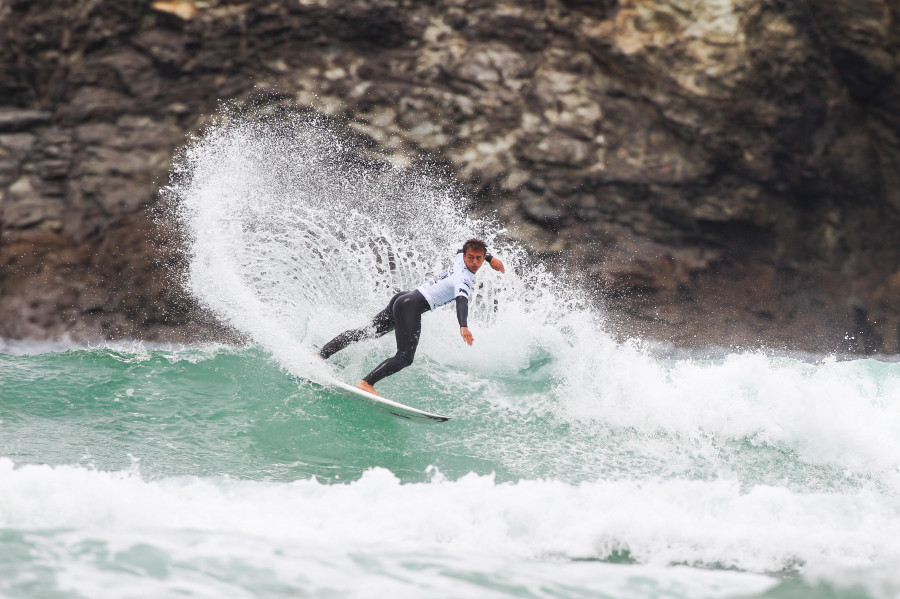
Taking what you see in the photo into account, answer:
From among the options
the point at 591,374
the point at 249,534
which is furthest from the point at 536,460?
the point at 249,534

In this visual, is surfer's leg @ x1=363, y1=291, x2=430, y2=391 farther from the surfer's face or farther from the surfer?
the surfer's face

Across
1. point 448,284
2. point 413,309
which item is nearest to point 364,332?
point 413,309

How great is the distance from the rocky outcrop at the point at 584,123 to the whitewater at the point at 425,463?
2.27m

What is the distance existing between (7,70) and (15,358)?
19.8 ft

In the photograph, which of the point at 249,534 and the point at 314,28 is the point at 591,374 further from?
the point at 314,28

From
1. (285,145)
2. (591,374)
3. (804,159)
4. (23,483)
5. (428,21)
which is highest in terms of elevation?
(428,21)

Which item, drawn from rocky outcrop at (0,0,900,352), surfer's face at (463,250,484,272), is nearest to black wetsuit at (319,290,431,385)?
surfer's face at (463,250,484,272)

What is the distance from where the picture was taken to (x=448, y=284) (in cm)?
764

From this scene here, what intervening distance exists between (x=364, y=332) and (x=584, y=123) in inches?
298

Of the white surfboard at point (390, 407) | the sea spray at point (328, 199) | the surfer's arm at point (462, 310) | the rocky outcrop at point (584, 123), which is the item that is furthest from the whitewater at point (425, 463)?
the rocky outcrop at point (584, 123)

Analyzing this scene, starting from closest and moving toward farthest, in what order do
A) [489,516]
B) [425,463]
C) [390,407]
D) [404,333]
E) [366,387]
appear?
[489,516]
[425,463]
[390,407]
[366,387]
[404,333]

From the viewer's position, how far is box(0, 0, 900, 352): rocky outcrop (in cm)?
1288

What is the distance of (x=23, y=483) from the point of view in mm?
5344

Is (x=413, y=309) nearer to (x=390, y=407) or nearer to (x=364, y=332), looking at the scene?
(x=364, y=332)
